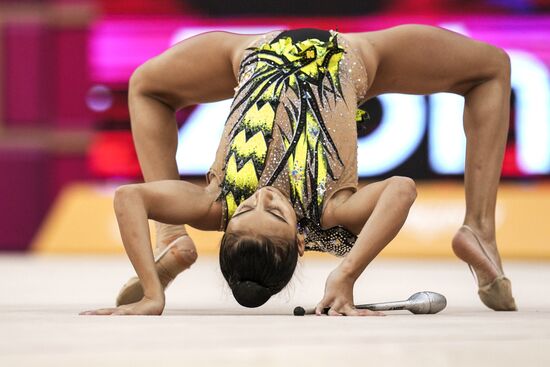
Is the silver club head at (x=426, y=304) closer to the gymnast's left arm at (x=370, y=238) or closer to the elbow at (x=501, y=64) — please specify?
the gymnast's left arm at (x=370, y=238)

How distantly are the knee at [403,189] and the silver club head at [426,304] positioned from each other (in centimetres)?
28

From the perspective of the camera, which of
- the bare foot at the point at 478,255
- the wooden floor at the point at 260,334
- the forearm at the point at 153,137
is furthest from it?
the forearm at the point at 153,137

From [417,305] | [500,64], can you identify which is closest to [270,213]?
[417,305]

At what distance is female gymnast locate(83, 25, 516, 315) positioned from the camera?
277 cm

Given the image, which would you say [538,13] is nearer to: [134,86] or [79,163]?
[79,163]

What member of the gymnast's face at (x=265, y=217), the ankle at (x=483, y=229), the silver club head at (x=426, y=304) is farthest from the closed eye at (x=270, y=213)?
the ankle at (x=483, y=229)

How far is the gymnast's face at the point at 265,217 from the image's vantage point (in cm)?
269

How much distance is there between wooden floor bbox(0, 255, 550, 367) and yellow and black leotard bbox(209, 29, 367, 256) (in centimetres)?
31

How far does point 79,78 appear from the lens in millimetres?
7574

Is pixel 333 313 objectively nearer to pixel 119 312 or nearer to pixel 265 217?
pixel 265 217

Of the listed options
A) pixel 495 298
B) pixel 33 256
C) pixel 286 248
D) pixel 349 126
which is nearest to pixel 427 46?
pixel 349 126

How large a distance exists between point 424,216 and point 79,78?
2420mm

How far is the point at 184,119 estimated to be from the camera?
6969mm

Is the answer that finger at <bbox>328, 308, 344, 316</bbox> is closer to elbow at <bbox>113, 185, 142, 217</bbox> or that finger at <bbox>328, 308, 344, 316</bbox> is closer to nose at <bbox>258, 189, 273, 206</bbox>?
nose at <bbox>258, 189, 273, 206</bbox>
